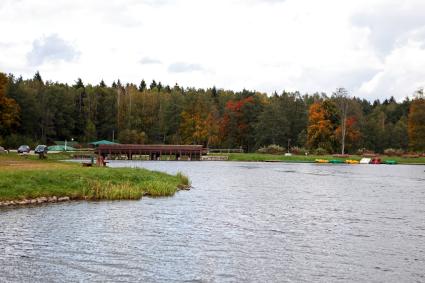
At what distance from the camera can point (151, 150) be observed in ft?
402

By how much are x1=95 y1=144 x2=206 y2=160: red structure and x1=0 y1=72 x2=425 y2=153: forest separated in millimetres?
23159

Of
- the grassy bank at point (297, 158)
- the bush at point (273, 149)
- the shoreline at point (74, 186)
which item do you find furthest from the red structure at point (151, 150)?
the shoreline at point (74, 186)

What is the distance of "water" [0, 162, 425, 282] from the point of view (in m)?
21.2

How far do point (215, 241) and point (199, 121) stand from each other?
123 metres

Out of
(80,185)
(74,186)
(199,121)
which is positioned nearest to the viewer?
(74,186)

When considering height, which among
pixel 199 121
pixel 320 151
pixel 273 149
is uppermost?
pixel 199 121

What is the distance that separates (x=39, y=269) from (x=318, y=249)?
1337 cm

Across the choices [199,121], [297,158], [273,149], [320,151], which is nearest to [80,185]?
[297,158]

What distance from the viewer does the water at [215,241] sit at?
836 inches

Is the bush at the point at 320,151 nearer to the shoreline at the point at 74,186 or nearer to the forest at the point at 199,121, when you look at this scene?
the forest at the point at 199,121

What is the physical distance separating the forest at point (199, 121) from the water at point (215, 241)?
311 ft

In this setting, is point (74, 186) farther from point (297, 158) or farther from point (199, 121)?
point (199, 121)

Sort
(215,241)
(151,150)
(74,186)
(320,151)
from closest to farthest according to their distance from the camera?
1. (215,241)
2. (74,186)
3. (151,150)
4. (320,151)

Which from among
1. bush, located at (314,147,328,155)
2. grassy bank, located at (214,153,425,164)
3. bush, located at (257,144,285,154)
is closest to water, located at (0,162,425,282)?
grassy bank, located at (214,153,425,164)
